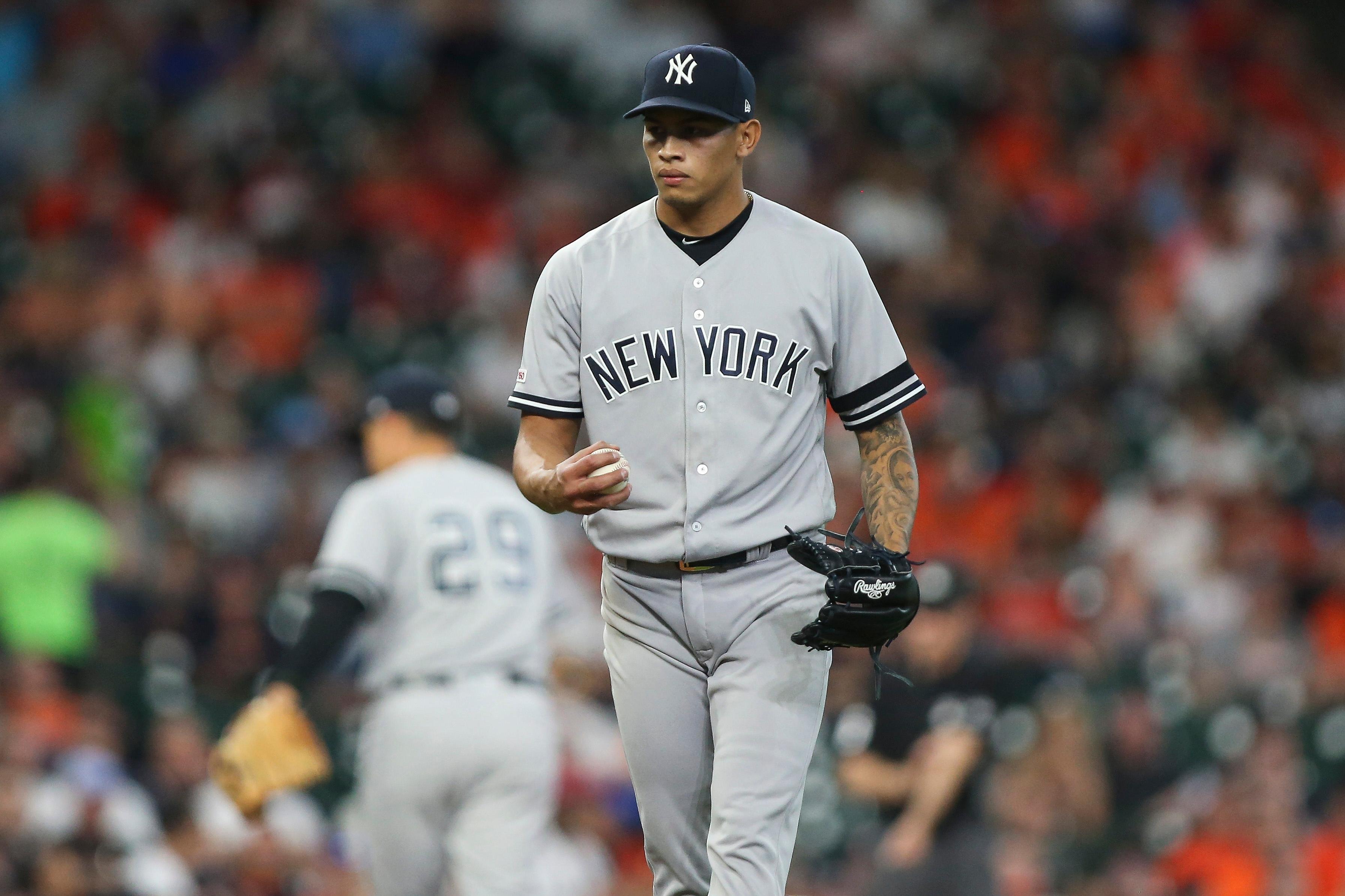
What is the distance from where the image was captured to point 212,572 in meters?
8.70

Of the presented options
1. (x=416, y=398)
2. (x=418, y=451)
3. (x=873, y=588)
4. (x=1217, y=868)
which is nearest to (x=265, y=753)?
(x=418, y=451)

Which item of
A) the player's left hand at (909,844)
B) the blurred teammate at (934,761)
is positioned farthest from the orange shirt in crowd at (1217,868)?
the player's left hand at (909,844)

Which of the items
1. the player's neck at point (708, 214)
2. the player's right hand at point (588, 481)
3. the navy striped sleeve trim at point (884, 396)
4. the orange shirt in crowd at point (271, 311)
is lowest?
the player's right hand at point (588, 481)

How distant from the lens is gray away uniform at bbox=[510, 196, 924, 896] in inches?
144

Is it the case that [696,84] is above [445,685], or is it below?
above

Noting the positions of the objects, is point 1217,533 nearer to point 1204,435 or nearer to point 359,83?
point 1204,435

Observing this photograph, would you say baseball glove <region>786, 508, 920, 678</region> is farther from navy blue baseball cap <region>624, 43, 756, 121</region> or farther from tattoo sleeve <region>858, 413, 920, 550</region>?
navy blue baseball cap <region>624, 43, 756, 121</region>

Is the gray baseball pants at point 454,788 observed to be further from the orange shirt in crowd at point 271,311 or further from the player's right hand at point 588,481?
the orange shirt in crowd at point 271,311

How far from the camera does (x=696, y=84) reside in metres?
3.57

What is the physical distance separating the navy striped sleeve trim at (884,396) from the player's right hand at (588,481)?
624 mm

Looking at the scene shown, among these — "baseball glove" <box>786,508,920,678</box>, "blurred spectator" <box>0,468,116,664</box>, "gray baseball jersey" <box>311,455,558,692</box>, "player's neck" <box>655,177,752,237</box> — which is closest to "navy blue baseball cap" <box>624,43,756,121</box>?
"player's neck" <box>655,177,752,237</box>

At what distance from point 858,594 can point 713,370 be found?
A: 21.9 inches

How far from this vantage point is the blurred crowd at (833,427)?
780 centimetres

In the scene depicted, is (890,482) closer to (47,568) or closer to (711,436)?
(711,436)
